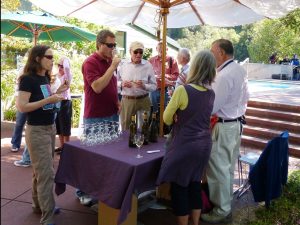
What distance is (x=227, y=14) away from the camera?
4.91m

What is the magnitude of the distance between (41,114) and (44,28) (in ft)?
13.1

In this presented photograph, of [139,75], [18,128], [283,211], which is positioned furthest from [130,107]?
[283,211]

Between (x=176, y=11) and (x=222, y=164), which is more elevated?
(x=176, y=11)

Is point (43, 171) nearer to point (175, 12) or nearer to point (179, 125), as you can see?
point (179, 125)

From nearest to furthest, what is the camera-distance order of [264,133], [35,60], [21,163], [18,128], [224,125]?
[35,60], [224,125], [21,163], [18,128], [264,133]

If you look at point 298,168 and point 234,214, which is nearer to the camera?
point 234,214

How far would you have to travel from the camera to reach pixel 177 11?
5379 mm

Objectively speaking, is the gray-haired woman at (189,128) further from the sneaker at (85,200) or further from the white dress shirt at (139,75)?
the white dress shirt at (139,75)

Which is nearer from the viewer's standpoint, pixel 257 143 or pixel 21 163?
pixel 21 163

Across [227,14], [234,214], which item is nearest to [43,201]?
[234,214]

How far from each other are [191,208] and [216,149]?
2.42 ft

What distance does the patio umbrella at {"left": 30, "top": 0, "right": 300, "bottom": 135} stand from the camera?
4.22 m

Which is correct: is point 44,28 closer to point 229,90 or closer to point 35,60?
point 35,60

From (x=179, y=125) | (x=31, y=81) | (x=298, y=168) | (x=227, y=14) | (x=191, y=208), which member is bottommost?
(x=298, y=168)
